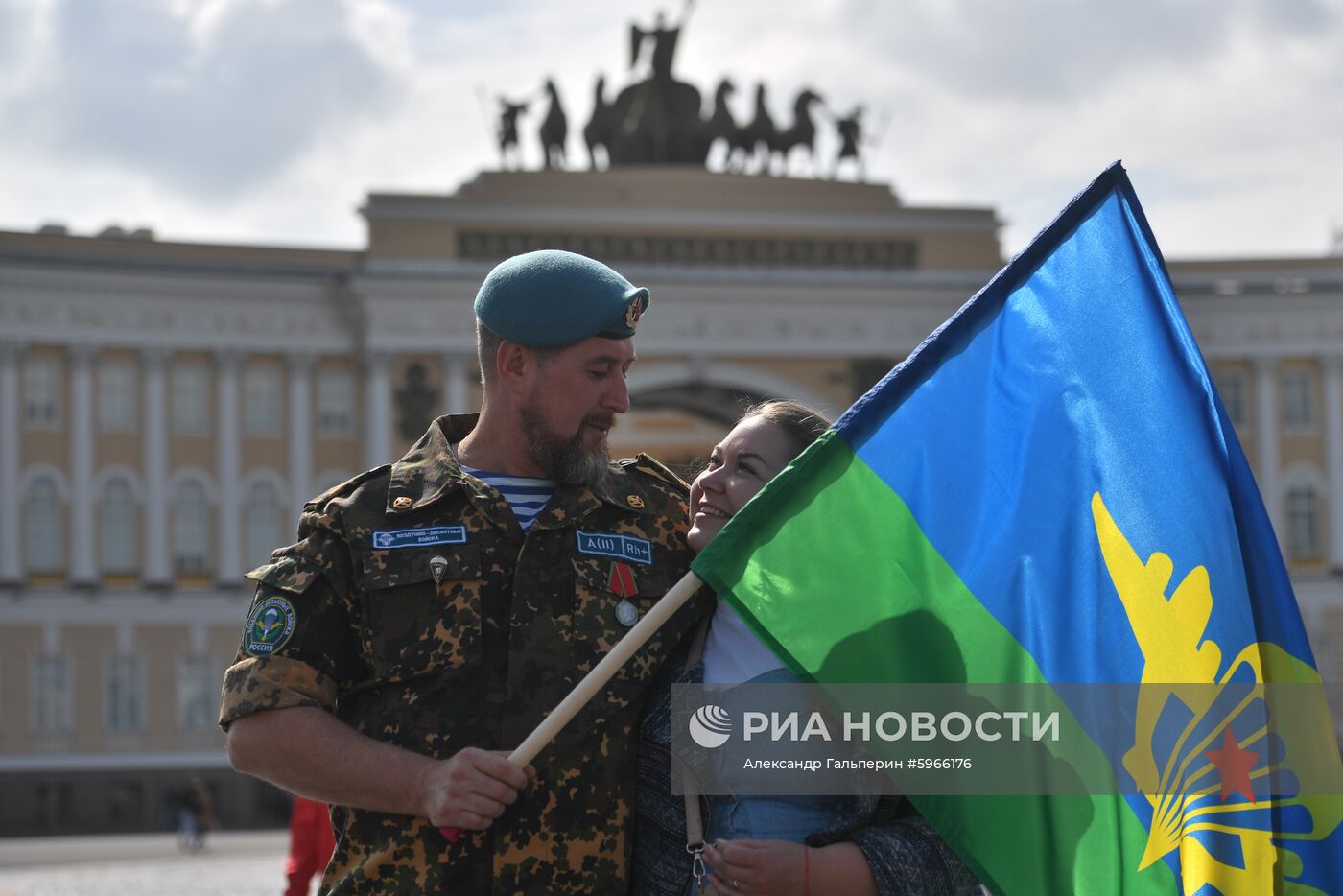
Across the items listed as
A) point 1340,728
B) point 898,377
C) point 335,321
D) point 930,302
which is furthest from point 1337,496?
point 898,377

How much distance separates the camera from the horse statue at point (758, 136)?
120 ft

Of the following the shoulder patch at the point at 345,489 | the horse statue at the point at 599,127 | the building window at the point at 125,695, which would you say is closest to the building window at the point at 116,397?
the building window at the point at 125,695

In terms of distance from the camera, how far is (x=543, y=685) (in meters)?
3.25

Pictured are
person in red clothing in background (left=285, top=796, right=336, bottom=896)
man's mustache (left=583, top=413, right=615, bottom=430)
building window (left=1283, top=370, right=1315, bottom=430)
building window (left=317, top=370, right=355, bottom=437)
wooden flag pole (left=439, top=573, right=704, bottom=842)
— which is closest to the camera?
wooden flag pole (left=439, top=573, right=704, bottom=842)

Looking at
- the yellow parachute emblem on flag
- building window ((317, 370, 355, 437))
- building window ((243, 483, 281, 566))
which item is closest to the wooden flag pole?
the yellow parachute emblem on flag

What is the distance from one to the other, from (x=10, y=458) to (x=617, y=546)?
30778mm

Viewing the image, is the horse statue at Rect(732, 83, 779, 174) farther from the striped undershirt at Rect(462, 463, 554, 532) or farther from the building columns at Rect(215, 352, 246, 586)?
the striped undershirt at Rect(462, 463, 554, 532)

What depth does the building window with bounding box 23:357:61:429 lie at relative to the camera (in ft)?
108

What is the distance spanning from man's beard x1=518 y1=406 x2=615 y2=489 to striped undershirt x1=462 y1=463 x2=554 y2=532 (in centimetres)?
4

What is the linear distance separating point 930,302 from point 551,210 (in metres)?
6.70

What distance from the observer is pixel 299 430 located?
113ft

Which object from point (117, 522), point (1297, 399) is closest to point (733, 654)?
point (117, 522)

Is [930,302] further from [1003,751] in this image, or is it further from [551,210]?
[1003,751]

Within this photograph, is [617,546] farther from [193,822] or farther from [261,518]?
[261,518]
